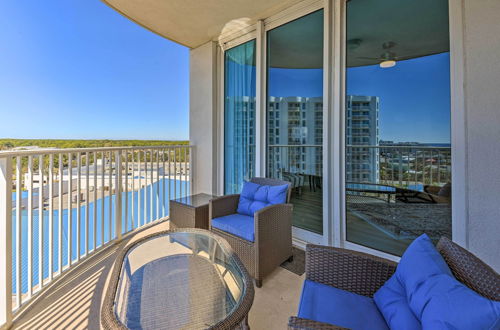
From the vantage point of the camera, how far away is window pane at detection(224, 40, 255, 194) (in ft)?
10.6

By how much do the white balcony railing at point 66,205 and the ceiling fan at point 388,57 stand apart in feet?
9.36

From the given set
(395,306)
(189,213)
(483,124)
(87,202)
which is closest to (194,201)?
(189,213)

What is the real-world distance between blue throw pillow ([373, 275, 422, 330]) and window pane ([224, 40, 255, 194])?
2.32 meters

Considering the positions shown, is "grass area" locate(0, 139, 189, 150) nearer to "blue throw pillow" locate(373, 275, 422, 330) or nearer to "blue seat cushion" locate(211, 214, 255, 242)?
"blue seat cushion" locate(211, 214, 255, 242)

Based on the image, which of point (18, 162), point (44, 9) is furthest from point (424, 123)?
point (44, 9)

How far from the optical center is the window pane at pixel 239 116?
3.23 meters

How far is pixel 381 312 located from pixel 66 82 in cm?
1214

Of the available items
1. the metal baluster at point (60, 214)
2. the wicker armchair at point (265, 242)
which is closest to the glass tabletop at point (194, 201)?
the wicker armchair at point (265, 242)

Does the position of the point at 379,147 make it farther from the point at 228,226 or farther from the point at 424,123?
the point at 228,226

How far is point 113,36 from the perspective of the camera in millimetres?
7812

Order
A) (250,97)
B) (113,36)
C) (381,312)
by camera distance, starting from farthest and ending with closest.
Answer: (113,36) → (250,97) → (381,312)

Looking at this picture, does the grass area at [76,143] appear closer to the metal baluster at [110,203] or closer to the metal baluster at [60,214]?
the metal baluster at [110,203]

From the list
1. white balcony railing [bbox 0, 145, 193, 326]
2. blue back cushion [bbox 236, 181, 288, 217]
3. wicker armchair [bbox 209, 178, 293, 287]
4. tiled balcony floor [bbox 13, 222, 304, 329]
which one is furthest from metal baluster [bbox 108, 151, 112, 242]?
blue back cushion [bbox 236, 181, 288, 217]

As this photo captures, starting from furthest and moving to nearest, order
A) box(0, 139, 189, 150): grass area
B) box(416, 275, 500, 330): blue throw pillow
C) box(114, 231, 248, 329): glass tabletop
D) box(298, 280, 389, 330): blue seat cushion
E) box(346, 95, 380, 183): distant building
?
box(0, 139, 189, 150): grass area, box(346, 95, 380, 183): distant building, box(114, 231, 248, 329): glass tabletop, box(298, 280, 389, 330): blue seat cushion, box(416, 275, 500, 330): blue throw pillow
